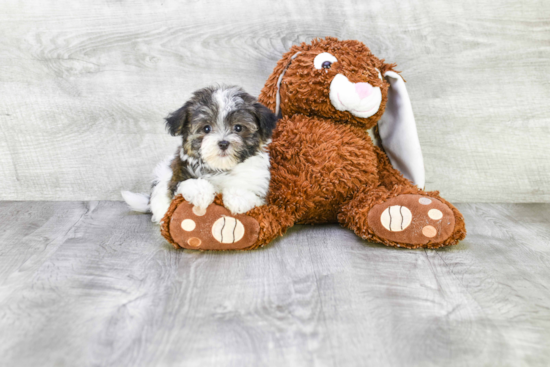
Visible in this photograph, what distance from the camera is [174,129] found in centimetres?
178

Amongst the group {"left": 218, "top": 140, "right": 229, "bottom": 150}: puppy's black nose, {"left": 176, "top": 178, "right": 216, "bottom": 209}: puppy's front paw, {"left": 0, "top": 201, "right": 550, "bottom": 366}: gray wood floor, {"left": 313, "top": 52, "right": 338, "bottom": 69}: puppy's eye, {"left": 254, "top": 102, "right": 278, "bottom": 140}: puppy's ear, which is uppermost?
{"left": 313, "top": 52, "right": 338, "bottom": 69}: puppy's eye

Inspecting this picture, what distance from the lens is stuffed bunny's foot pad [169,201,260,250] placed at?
1748 millimetres

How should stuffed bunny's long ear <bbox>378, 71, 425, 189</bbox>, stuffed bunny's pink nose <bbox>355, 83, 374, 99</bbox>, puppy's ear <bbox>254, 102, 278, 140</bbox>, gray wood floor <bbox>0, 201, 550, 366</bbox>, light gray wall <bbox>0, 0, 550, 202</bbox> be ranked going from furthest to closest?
light gray wall <bbox>0, 0, 550, 202</bbox>
stuffed bunny's long ear <bbox>378, 71, 425, 189</bbox>
stuffed bunny's pink nose <bbox>355, 83, 374, 99</bbox>
puppy's ear <bbox>254, 102, 278, 140</bbox>
gray wood floor <bbox>0, 201, 550, 366</bbox>

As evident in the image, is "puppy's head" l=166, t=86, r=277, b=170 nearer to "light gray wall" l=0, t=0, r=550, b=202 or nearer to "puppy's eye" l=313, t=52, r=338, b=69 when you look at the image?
"puppy's eye" l=313, t=52, r=338, b=69

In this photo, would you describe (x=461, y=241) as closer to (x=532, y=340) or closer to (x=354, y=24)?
(x=532, y=340)

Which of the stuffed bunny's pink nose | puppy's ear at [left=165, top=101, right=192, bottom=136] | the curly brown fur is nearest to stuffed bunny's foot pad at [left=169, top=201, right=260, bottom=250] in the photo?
the curly brown fur

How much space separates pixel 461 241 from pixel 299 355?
1126 millimetres

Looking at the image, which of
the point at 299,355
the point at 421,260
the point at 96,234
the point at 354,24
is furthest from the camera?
the point at 354,24

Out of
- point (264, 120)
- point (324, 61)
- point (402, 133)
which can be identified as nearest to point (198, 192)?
point (264, 120)

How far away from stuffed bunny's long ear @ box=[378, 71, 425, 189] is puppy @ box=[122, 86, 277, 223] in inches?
27.4

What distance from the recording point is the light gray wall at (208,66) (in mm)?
2498

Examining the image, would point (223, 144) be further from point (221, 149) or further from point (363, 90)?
point (363, 90)

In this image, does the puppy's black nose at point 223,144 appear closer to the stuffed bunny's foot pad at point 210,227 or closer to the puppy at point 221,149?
the puppy at point 221,149

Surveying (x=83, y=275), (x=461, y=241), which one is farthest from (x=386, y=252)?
(x=83, y=275)
